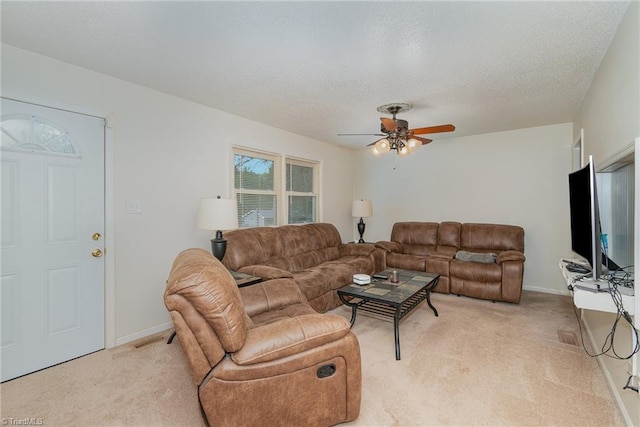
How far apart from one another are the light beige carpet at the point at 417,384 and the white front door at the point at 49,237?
0.73ft

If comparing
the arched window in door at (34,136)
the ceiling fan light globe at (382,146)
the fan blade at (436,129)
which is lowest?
the arched window in door at (34,136)

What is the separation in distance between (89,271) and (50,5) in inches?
80.2

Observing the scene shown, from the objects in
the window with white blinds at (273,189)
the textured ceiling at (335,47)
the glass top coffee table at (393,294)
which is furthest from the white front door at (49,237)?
the glass top coffee table at (393,294)

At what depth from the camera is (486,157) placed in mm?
4891

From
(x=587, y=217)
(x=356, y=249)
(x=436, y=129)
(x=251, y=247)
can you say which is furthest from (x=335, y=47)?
(x=356, y=249)

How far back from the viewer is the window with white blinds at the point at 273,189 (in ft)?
13.6

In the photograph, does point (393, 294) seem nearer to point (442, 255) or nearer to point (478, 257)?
point (478, 257)

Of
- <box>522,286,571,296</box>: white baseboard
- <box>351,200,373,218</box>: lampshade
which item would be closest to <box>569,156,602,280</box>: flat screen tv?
A: <box>522,286,571,296</box>: white baseboard

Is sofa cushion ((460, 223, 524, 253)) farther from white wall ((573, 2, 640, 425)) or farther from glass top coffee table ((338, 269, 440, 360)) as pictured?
white wall ((573, 2, 640, 425))

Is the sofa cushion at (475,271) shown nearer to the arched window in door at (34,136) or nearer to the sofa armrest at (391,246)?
the sofa armrest at (391,246)

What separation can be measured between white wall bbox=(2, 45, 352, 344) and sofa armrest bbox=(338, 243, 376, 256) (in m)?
2.07

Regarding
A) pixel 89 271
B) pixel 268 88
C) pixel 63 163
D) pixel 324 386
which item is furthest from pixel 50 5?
pixel 324 386

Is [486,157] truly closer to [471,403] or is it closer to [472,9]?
[472,9]

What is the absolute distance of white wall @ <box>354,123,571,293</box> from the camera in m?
4.38
